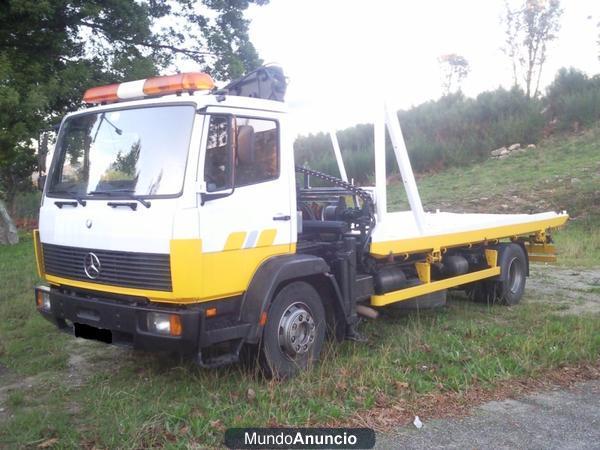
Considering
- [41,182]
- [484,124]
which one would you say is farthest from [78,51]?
[484,124]

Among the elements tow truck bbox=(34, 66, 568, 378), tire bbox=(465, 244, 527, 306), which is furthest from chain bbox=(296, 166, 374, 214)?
tire bbox=(465, 244, 527, 306)

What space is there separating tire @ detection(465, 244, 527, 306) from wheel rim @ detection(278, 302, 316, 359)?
11.8ft

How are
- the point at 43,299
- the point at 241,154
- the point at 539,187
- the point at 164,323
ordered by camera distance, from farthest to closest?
1. the point at 539,187
2. the point at 43,299
3. the point at 241,154
4. the point at 164,323

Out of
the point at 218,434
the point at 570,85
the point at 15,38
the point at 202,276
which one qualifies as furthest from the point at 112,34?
the point at 570,85

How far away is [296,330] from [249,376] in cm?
54

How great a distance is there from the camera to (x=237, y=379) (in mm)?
4977

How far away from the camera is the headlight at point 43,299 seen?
5.23m

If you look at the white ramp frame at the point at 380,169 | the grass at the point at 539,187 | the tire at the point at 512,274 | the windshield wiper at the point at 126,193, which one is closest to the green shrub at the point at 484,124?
the grass at the point at 539,187

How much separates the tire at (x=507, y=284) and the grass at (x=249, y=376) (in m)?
0.19

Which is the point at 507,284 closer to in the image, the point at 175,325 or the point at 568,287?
the point at 568,287

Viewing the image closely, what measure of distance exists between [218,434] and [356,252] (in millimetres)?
2355

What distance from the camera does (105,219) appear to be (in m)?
4.59

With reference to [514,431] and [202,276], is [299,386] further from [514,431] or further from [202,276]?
[514,431]

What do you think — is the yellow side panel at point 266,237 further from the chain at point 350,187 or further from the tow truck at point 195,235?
the chain at point 350,187
